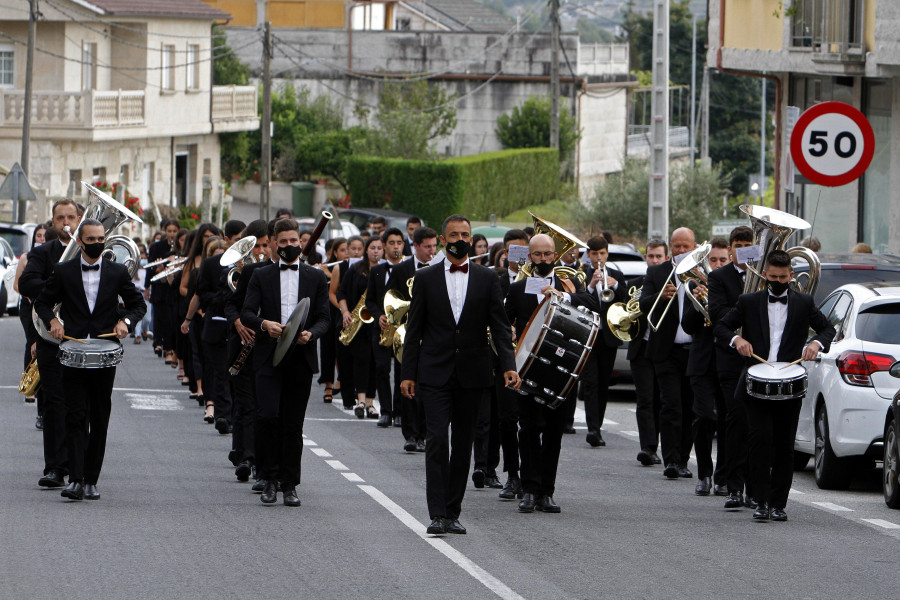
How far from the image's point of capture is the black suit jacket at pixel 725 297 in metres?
12.5

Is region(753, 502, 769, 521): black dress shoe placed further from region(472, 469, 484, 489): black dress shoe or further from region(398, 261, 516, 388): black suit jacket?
region(472, 469, 484, 489): black dress shoe

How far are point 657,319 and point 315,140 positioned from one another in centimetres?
4972

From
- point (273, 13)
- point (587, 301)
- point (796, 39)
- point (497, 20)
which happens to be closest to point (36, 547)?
point (587, 301)

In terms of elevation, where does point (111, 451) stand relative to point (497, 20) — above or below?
below

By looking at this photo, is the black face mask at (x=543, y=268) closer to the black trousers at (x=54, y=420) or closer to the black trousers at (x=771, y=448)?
the black trousers at (x=771, y=448)

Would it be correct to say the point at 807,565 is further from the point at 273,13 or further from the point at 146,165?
the point at 273,13

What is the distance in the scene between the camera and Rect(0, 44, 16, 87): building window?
48.8 m

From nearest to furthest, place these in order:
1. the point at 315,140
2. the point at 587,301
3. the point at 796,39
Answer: the point at 587,301
the point at 796,39
the point at 315,140

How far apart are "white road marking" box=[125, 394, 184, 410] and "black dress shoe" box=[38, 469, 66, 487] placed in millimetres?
6554

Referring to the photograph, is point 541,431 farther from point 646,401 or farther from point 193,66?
point 193,66

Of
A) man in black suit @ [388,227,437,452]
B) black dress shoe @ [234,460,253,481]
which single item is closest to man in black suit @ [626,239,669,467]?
man in black suit @ [388,227,437,452]

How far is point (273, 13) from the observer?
3214 inches

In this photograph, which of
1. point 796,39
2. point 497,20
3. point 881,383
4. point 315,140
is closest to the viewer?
point 881,383

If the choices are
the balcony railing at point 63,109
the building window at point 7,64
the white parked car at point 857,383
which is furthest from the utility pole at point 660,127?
the building window at point 7,64
